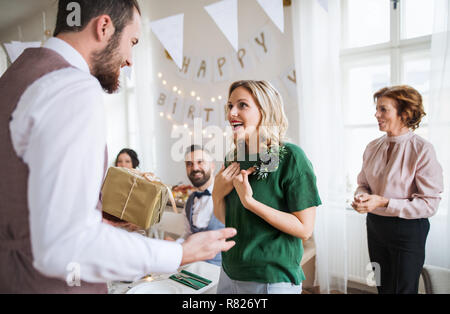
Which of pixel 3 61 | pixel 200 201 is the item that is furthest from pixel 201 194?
pixel 3 61

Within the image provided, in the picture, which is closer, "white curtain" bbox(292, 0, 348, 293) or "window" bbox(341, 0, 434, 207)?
"window" bbox(341, 0, 434, 207)

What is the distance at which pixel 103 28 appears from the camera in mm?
629

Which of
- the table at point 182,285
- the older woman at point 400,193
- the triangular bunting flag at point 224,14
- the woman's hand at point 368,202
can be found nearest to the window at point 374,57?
the older woman at point 400,193

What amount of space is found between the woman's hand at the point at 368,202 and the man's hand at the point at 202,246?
1062 mm

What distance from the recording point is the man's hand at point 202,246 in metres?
0.61

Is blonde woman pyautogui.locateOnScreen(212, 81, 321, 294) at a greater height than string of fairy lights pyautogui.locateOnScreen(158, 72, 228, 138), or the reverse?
string of fairy lights pyautogui.locateOnScreen(158, 72, 228, 138)

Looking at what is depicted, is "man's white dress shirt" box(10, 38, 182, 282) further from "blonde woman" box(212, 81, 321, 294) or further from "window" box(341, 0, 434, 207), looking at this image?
"window" box(341, 0, 434, 207)

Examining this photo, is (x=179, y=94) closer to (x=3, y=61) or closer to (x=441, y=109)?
(x=3, y=61)

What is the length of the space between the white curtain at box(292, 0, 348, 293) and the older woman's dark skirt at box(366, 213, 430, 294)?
755mm

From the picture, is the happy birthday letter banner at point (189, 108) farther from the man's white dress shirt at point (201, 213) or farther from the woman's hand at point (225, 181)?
the woman's hand at point (225, 181)

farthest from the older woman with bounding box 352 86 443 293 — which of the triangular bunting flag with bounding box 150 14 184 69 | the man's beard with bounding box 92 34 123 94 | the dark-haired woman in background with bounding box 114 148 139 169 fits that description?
the dark-haired woman in background with bounding box 114 148 139 169

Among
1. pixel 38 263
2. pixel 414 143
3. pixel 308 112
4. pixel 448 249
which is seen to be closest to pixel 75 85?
pixel 38 263

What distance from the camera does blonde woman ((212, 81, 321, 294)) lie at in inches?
35.7

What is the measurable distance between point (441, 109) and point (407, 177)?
714 millimetres
